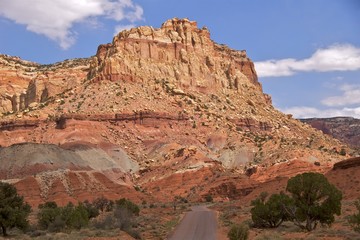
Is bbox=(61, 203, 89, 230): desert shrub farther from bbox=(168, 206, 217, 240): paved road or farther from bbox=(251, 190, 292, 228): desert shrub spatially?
bbox=(251, 190, 292, 228): desert shrub

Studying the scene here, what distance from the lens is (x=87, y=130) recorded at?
94.0 m

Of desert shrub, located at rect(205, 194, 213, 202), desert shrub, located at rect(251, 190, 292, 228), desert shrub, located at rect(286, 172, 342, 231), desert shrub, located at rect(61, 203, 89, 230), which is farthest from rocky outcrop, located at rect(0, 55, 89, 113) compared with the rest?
desert shrub, located at rect(286, 172, 342, 231)

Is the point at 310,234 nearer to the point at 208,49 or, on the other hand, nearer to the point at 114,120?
the point at 114,120

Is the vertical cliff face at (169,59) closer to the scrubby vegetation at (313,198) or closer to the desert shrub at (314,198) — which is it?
the scrubby vegetation at (313,198)

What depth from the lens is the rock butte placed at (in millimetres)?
78062

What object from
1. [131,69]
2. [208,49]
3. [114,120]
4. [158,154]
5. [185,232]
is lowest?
[185,232]

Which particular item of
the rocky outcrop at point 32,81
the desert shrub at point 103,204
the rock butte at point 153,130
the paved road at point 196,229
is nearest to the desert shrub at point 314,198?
the paved road at point 196,229

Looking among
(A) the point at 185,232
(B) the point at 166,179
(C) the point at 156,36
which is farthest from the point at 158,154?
(A) the point at 185,232

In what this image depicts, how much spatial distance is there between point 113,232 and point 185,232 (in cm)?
524

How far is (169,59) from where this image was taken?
399 ft

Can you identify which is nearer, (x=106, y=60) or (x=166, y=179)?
(x=166, y=179)

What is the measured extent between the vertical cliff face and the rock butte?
0.27 meters

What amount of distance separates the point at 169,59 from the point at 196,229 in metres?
86.4

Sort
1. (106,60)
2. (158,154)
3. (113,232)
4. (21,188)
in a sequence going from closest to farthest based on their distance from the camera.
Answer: (113,232), (21,188), (158,154), (106,60)
